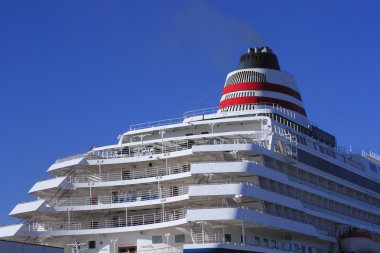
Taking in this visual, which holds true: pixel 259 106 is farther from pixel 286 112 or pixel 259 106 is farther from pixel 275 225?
pixel 275 225

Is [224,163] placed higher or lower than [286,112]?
lower

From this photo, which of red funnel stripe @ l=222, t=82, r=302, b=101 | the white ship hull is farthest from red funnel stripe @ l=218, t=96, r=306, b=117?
the white ship hull

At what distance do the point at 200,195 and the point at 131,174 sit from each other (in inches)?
298

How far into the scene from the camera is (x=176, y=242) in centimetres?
4341

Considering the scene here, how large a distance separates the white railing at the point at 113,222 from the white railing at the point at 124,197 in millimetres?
1070

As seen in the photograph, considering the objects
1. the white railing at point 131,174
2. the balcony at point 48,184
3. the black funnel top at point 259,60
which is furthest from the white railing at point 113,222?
the black funnel top at point 259,60

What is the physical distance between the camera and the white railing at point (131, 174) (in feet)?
150

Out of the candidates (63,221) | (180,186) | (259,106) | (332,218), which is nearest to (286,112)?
(259,106)

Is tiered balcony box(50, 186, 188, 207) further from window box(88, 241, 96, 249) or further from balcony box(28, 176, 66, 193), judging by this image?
window box(88, 241, 96, 249)

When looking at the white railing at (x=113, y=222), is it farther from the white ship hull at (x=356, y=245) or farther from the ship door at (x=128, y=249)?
the white ship hull at (x=356, y=245)

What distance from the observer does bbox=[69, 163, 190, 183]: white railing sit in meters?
45.6

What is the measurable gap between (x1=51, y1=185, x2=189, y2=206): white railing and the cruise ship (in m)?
0.07

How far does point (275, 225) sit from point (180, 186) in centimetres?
639

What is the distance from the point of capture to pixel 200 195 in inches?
1617
